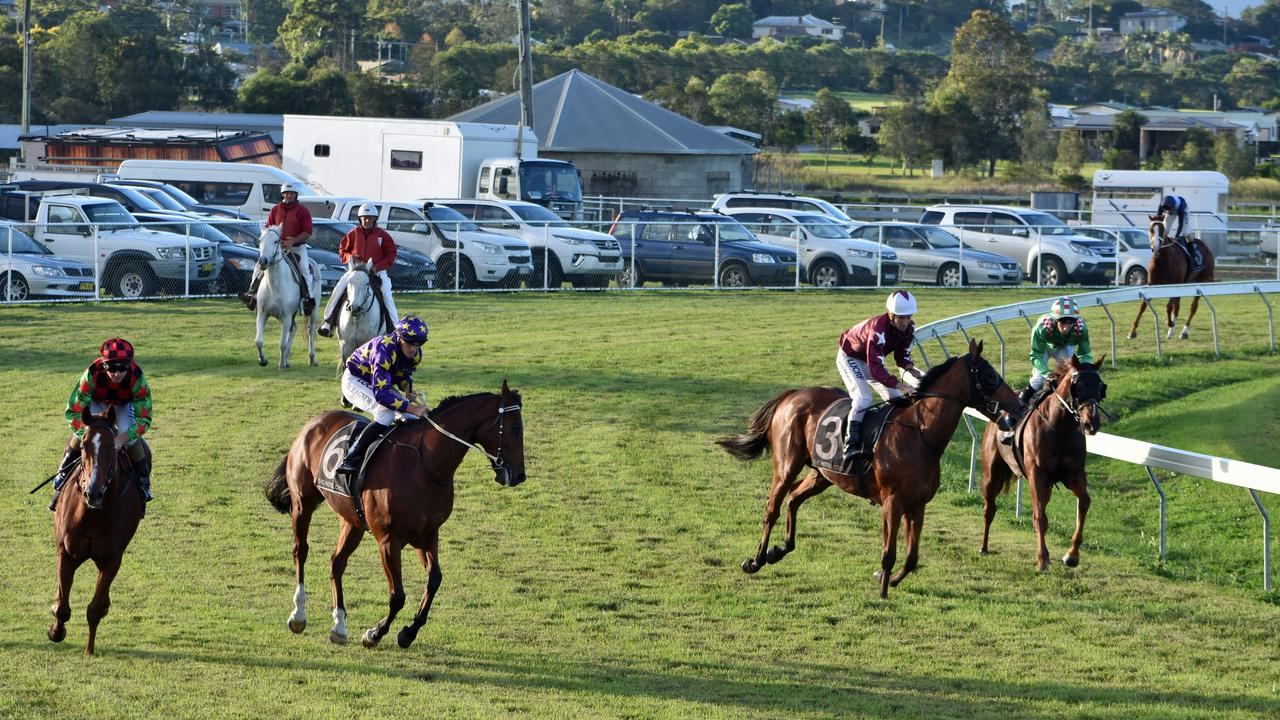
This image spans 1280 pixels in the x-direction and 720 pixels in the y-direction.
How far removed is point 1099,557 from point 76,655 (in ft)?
25.1

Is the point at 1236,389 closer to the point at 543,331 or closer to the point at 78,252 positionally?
the point at 543,331

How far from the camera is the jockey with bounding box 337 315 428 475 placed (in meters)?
9.78

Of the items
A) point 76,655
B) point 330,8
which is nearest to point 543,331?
point 76,655

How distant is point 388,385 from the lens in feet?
32.5

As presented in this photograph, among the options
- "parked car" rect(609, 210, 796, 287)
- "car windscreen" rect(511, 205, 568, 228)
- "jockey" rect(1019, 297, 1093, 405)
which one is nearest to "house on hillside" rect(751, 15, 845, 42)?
"car windscreen" rect(511, 205, 568, 228)

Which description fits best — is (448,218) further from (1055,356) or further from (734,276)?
(1055,356)

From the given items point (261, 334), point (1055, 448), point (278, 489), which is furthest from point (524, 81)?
point (278, 489)

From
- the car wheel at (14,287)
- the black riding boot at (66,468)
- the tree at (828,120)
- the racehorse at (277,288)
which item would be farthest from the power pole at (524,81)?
the tree at (828,120)

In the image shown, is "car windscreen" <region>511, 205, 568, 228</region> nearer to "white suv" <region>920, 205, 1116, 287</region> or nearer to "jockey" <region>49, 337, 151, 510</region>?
"white suv" <region>920, 205, 1116, 287</region>

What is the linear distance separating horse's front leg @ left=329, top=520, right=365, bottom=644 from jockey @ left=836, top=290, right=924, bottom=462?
351 centimetres

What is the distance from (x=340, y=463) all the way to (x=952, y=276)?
24392 mm

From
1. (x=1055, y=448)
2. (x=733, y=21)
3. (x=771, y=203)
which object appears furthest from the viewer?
(x=733, y=21)

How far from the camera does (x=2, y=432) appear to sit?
1658 cm

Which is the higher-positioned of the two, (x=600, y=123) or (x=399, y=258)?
(x=600, y=123)
